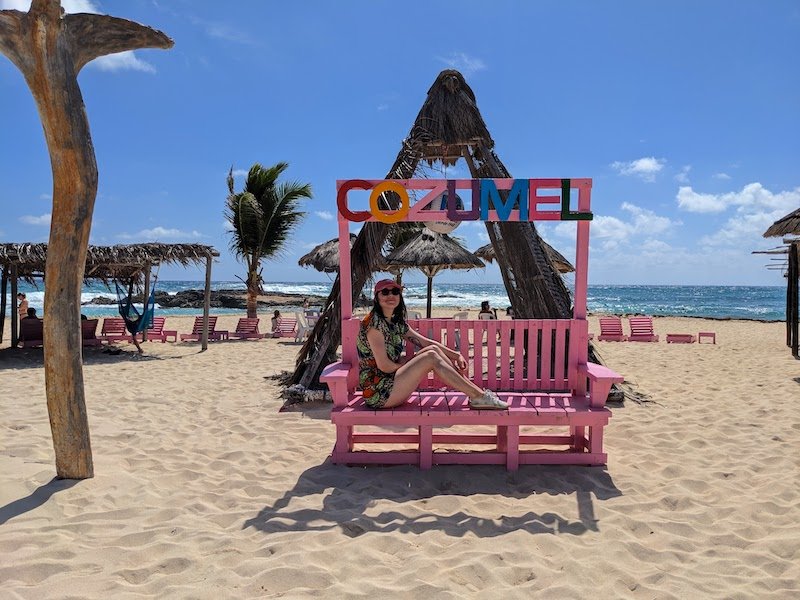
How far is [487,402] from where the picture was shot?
382 cm

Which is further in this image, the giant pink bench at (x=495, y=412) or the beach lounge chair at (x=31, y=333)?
the beach lounge chair at (x=31, y=333)

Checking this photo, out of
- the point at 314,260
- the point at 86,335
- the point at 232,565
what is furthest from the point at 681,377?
the point at 86,335

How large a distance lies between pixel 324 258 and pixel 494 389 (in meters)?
11.0

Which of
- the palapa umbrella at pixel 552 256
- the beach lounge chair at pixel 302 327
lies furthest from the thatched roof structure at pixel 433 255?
the beach lounge chair at pixel 302 327

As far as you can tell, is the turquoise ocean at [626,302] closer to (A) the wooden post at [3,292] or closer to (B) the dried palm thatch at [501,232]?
(A) the wooden post at [3,292]

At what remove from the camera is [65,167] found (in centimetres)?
329

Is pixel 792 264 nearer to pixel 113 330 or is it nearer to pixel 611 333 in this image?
pixel 611 333

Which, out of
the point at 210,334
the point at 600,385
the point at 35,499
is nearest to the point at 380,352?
the point at 600,385

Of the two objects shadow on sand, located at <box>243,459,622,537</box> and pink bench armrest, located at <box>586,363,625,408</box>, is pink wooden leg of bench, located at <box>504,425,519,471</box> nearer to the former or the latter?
shadow on sand, located at <box>243,459,622,537</box>

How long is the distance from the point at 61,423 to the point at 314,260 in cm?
1192

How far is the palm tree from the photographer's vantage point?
1582 cm

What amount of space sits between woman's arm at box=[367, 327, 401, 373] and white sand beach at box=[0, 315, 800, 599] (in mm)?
738

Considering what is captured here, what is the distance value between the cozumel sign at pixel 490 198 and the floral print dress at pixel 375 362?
36.3 inches

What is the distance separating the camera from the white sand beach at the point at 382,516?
2.46 metres
